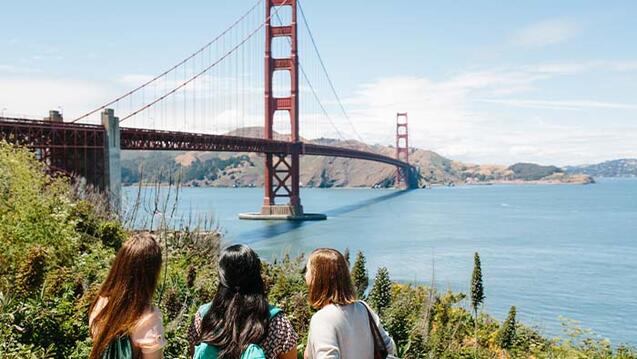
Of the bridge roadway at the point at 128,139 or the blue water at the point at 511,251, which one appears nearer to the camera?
the blue water at the point at 511,251

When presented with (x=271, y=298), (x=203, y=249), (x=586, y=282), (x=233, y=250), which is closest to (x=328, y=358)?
(x=233, y=250)

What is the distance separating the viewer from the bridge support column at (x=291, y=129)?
5862cm

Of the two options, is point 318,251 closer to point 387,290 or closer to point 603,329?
point 387,290

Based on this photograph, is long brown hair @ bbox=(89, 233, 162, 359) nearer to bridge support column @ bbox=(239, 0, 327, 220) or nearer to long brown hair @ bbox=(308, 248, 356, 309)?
long brown hair @ bbox=(308, 248, 356, 309)

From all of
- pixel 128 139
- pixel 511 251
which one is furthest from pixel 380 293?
pixel 511 251

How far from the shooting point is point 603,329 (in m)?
19.3

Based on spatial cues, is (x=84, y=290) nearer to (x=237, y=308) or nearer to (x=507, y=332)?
(x=237, y=308)

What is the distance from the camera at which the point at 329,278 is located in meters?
3.13

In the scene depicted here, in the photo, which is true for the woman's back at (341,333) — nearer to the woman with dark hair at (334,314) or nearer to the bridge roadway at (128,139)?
the woman with dark hair at (334,314)

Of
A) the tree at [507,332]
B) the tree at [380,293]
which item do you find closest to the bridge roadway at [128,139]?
the tree at [380,293]

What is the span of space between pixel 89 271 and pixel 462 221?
53.5m

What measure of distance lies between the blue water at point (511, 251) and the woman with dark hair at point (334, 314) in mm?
7905

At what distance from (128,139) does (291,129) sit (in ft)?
95.7

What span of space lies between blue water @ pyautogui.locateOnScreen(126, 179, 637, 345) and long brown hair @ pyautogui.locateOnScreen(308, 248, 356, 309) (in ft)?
26.0
